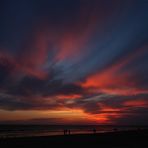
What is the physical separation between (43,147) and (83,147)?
4572mm

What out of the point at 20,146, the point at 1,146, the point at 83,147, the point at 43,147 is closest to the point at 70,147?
the point at 83,147

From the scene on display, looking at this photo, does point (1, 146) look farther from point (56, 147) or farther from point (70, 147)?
point (70, 147)

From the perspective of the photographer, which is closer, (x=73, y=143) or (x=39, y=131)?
(x=73, y=143)

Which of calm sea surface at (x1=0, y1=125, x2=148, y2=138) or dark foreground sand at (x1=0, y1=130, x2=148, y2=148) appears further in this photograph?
calm sea surface at (x1=0, y1=125, x2=148, y2=138)

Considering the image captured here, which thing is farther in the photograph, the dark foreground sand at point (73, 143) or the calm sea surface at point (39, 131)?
the calm sea surface at point (39, 131)

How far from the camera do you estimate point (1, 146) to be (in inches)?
1043

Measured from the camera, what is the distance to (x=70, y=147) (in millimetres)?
26375

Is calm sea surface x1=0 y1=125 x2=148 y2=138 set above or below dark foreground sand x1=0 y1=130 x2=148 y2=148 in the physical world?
above

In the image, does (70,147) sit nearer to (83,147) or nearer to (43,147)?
(83,147)

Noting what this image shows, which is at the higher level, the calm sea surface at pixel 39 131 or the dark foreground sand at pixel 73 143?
the calm sea surface at pixel 39 131

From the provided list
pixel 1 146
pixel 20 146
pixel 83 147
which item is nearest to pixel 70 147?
pixel 83 147

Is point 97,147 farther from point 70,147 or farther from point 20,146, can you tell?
point 20,146

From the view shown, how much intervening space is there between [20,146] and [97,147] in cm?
902

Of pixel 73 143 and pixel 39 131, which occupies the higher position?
pixel 39 131
